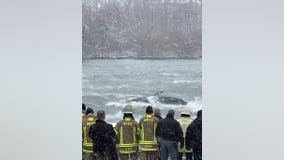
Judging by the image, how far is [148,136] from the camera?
140 inches

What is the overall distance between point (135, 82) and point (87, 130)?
579 millimetres

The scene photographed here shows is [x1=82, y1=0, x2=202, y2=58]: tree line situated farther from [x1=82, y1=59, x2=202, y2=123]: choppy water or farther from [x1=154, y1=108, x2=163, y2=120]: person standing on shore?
[x1=154, y1=108, x2=163, y2=120]: person standing on shore

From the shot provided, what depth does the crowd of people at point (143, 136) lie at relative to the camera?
11.6 ft

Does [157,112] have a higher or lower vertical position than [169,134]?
higher

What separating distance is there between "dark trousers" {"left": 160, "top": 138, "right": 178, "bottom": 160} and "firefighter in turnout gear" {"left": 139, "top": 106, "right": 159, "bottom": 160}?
51 millimetres

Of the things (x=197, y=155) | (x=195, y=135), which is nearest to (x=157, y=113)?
(x=195, y=135)

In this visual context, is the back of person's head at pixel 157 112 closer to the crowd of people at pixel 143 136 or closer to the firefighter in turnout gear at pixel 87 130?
the crowd of people at pixel 143 136

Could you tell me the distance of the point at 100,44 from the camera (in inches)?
141

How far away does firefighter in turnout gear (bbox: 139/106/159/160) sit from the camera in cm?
354

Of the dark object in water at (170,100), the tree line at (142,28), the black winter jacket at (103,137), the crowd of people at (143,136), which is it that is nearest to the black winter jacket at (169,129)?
the crowd of people at (143,136)

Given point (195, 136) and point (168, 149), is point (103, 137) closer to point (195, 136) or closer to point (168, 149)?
point (168, 149)

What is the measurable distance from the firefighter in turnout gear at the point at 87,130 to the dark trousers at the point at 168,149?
1.98 feet
